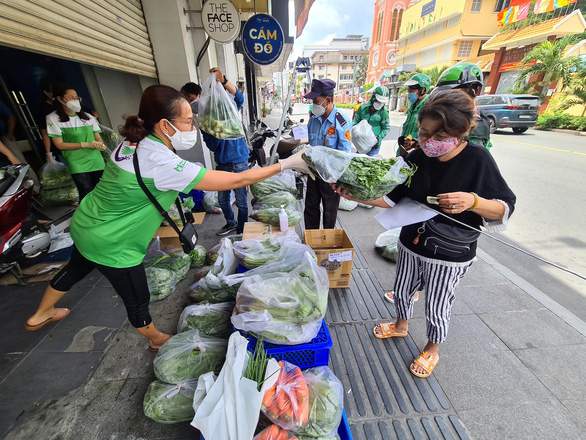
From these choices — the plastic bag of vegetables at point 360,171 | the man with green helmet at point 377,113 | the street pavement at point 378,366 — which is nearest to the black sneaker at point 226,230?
the street pavement at point 378,366

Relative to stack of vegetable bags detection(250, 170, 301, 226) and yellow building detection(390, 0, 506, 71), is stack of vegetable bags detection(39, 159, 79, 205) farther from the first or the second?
yellow building detection(390, 0, 506, 71)

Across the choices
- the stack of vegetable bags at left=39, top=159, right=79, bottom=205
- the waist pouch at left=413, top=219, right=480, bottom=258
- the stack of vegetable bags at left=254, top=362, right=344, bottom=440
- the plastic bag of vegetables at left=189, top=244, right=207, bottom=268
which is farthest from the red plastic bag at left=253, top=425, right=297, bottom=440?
the stack of vegetable bags at left=39, top=159, right=79, bottom=205

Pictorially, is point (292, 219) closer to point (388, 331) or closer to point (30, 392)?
point (388, 331)

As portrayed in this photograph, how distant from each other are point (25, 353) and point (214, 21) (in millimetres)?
4763

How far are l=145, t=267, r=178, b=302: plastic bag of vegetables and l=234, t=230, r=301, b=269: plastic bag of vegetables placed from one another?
0.95 meters

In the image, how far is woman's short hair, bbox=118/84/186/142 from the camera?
59.3 inches

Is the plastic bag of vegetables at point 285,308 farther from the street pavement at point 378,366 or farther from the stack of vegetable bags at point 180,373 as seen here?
the street pavement at point 378,366

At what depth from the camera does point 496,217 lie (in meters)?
1.42

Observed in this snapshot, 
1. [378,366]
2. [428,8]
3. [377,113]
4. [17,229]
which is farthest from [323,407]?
[428,8]

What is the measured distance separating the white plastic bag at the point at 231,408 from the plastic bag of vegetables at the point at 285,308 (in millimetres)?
265

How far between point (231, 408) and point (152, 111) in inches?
64.6

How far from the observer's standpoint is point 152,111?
60.7 inches

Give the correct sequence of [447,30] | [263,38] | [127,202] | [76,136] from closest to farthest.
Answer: [127,202] → [76,136] → [263,38] → [447,30]

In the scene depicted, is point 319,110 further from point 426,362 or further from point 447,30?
point 447,30
